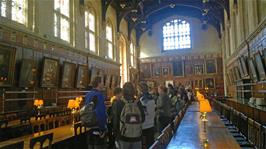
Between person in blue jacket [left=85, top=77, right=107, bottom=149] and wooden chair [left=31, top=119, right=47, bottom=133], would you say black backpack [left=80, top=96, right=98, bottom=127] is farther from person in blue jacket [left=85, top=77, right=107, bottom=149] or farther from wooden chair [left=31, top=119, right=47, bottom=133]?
wooden chair [left=31, top=119, right=47, bottom=133]

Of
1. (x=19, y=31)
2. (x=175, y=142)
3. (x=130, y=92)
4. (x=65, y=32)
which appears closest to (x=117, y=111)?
(x=130, y=92)

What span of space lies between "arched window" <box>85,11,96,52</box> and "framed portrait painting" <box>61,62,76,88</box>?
8.09 ft

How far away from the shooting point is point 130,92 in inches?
141

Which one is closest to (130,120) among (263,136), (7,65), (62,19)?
(263,136)

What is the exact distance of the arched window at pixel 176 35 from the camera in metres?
26.4

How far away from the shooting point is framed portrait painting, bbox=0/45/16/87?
7.63 meters

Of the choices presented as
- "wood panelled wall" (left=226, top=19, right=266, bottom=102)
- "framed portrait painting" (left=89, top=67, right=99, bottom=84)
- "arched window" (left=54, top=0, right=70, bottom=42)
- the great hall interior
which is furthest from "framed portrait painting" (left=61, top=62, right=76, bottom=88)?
"wood panelled wall" (left=226, top=19, right=266, bottom=102)

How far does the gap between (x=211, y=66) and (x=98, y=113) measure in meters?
22.6

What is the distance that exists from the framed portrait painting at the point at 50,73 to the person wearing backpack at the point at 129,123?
6.47 m

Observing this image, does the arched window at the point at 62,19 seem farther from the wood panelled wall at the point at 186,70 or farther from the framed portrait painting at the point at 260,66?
the wood panelled wall at the point at 186,70

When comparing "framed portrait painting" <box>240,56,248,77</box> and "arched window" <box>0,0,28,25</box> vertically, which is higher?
"arched window" <box>0,0,28,25</box>

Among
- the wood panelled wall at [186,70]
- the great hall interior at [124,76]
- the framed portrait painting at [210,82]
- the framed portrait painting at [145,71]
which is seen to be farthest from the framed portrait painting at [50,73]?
the framed portrait painting at [210,82]

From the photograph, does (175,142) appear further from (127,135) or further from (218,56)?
(218,56)

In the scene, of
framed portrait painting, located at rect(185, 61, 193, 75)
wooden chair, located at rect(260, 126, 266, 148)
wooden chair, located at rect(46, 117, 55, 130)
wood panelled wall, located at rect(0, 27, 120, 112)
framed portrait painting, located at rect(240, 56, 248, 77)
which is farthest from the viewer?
framed portrait painting, located at rect(185, 61, 193, 75)
